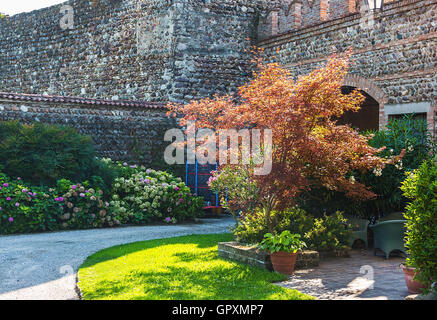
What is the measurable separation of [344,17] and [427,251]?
31.7 feet

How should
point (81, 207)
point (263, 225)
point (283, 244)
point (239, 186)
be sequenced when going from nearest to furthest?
point (283, 244) < point (263, 225) < point (239, 186) < point (81, 207)

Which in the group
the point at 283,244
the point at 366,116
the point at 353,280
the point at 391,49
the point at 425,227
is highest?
the point at 391,49

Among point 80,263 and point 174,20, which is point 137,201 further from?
point 174,20

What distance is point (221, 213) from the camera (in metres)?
14.2

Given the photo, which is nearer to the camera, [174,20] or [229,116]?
[229,116]

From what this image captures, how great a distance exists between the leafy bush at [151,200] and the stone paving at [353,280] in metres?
5.38

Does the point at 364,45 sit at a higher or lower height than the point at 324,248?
higher

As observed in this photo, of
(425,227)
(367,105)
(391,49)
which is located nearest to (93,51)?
(367,105)

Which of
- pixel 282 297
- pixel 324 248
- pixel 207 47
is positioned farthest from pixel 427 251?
pixel 207 47

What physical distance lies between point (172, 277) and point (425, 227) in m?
2.94

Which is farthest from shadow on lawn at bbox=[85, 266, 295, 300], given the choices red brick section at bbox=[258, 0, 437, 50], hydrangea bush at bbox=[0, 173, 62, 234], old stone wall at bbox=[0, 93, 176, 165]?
red brick section at bbox=[258, 0, 437, 50]

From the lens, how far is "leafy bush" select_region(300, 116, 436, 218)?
8.80 metres

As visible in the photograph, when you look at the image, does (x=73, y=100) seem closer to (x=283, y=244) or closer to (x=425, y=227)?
(x=283, y=244)

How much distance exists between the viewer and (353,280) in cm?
618
